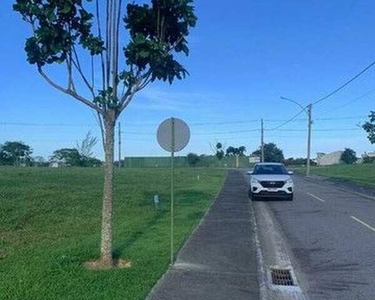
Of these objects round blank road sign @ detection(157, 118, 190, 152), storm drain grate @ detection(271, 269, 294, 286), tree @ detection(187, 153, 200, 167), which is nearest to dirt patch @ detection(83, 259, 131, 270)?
round blank road sign @ detection(157, 118, 190, 152)

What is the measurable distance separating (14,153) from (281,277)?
12619 centimetres

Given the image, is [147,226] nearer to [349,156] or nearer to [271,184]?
[271,184]

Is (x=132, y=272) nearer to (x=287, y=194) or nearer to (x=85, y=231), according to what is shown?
(x=85, y=231)

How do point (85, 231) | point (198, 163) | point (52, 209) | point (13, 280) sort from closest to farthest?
point (13, 280) < point (85, 231) < point (52, 209) < point (198, 163)

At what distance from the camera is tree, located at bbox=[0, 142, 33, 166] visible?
124 meters

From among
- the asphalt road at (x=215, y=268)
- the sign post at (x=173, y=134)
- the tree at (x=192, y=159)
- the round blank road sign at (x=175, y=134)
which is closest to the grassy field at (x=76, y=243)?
the asphalt road at (x=215, y=268)

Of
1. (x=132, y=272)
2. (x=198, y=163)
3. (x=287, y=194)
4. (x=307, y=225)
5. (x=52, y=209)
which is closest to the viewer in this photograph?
(x=132, y=272)

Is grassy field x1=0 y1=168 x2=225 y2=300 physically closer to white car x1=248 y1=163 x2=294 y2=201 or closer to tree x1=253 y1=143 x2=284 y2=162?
white car x1=248 y1=163 x2=294 y2=201

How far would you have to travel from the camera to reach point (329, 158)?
441ft

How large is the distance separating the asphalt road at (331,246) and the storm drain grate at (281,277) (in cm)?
17

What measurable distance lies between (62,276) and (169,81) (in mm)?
3518

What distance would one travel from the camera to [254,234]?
12953mm

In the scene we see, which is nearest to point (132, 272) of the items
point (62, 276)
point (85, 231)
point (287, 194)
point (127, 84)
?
point (62, 276)

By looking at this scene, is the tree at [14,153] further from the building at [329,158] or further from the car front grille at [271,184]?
the car front grille at [271,184]
